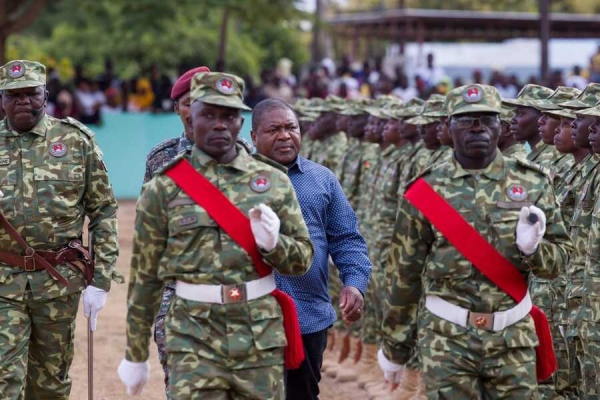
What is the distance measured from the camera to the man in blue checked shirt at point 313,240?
763 cm

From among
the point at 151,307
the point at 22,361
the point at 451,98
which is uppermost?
the point at 451,98

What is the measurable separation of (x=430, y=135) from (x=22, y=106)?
14.4 ft

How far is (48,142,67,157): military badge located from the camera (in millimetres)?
8219

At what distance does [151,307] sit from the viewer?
6.51 m

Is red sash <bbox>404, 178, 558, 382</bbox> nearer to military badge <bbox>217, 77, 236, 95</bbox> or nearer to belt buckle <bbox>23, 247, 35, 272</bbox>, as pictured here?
military badge <bbox>217, 77, 236, 95</bbox>

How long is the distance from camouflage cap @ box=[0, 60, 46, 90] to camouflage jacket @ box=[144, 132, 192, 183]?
0.84 metres

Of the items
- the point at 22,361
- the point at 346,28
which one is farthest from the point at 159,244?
the point at 346,28

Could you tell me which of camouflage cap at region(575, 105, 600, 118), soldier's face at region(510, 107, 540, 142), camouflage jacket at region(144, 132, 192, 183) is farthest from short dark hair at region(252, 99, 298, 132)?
soldier's face at region(510, 107, 540, 142)

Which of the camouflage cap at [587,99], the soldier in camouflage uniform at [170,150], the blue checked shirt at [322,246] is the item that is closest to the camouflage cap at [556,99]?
the camouflage cap at [587,99]

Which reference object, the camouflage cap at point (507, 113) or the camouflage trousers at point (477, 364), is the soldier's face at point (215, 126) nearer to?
the camouflage trousers at point (477, 364)

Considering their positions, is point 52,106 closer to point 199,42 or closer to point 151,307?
point 199,42

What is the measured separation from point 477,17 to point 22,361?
96.1ft

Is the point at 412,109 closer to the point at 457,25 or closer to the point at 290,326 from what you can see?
the point at 290,326

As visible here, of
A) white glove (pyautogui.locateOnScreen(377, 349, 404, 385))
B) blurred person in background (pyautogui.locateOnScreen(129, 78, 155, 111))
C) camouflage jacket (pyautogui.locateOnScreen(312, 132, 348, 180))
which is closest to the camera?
white glove (pyautogui.locateOnScreen(377, 349, 404, 385))
